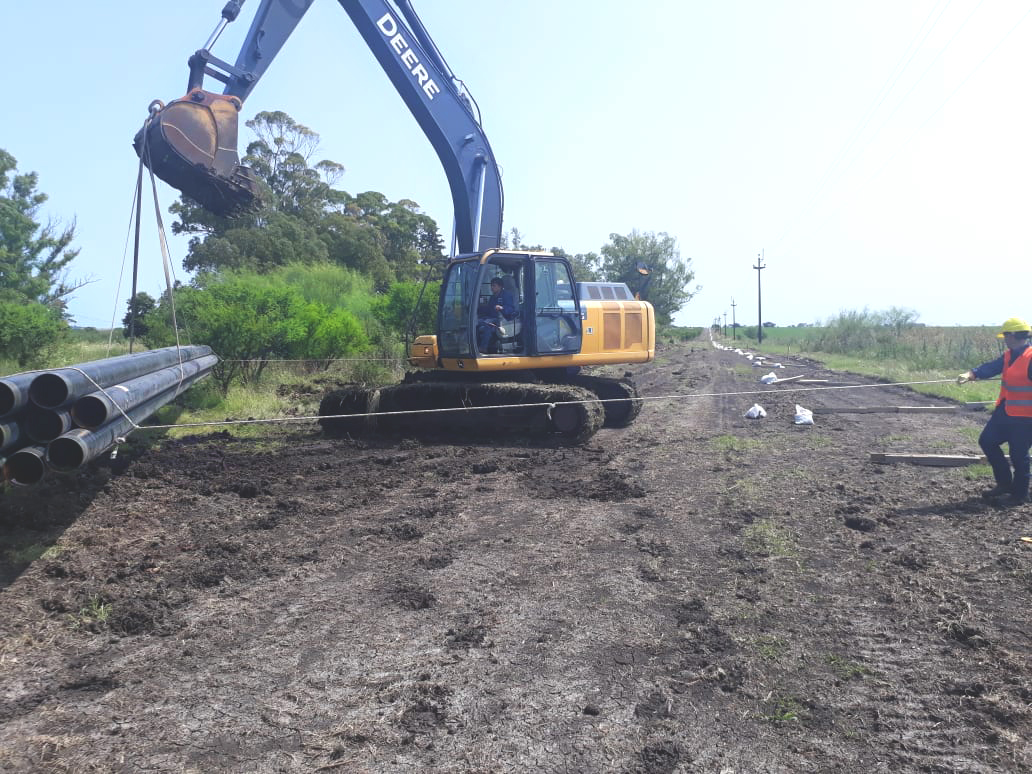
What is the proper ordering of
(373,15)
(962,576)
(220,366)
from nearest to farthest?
(962,576) < (373,15) < (220,366)

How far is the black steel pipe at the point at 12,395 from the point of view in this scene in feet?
15.6

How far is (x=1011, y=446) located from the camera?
7445mm

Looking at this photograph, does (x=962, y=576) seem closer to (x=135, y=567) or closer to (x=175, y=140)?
(x=135, y=567)

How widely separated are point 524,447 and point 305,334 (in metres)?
8.39

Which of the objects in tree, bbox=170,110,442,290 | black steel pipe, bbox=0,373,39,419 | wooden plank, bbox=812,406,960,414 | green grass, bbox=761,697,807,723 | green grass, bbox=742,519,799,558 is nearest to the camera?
green grass, bbox=761,697,807,723

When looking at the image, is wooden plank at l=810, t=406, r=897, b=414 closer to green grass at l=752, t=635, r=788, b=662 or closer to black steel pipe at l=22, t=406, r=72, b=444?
green grass at l=752, t=635, r=788, b=662

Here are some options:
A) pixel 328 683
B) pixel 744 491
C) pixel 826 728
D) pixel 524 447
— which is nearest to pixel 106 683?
pixel 328 683

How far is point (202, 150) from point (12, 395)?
5937mm

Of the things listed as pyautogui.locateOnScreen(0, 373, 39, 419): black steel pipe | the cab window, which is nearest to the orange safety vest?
the cab window

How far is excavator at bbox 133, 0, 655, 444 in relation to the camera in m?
10.1

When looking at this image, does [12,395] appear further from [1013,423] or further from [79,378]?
[1013,423]

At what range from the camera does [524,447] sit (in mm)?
10883

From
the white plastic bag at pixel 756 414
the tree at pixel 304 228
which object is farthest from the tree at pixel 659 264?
the white plastic bag at pixel 756 414

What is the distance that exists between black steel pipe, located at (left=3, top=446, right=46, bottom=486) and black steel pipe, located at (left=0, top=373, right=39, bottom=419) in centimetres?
27
